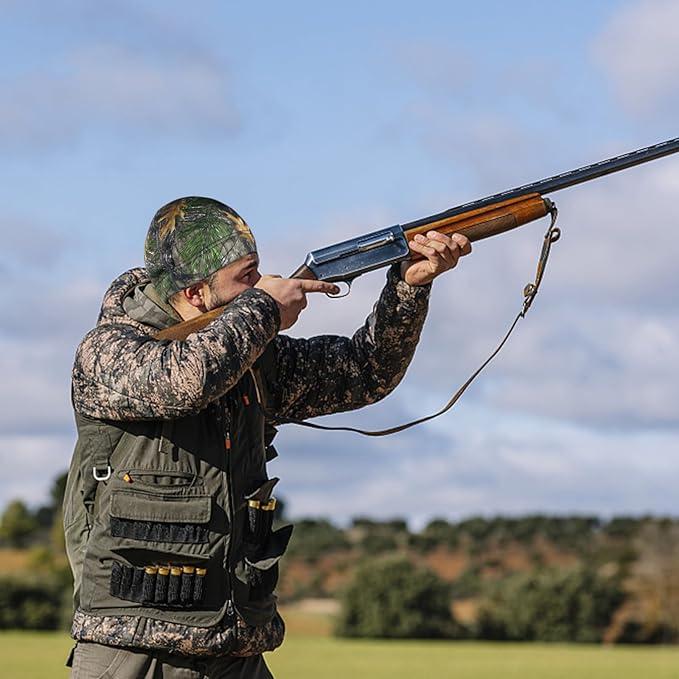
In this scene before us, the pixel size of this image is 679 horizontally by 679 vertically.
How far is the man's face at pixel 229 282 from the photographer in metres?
6.32

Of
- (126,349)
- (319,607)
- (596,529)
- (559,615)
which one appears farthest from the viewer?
(596,529)

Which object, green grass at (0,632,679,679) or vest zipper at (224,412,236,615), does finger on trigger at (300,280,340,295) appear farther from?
green grass at (0,632,679,679)

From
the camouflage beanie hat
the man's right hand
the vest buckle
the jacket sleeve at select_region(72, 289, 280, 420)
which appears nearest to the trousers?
the vest buckle

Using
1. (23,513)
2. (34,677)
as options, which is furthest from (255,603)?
(23,513)

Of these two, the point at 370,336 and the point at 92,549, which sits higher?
the point at 370,336

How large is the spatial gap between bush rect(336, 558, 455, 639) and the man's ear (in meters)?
49.3

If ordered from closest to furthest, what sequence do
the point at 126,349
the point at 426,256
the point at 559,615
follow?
the point at 126,349, the point at 426,256, the point at 559,615

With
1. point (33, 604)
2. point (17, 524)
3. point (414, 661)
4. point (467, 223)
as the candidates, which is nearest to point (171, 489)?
point (467, 223)

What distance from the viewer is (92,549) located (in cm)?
621

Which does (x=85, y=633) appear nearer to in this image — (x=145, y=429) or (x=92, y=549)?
(x=92, y=549)

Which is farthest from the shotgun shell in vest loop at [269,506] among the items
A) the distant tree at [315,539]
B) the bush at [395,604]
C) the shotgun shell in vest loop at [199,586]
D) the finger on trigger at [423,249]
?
the distant tree at [315,539]

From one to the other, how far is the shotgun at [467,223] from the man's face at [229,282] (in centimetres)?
58

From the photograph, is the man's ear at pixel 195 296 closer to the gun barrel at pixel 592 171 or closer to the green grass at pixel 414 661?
the gun barrel at pixel 592 171

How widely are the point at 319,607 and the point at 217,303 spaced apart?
58.9 meters
